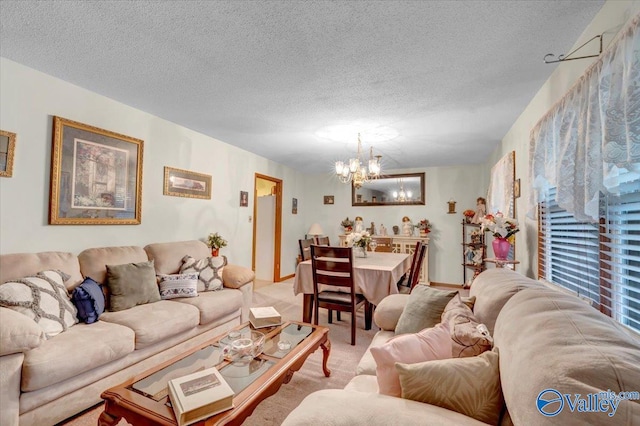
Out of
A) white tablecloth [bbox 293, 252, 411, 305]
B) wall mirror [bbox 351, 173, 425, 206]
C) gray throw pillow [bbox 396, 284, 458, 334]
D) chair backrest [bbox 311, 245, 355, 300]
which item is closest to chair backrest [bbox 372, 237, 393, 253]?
wall mirror [bbox 351, 173, 425, 206]

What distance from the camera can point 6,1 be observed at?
5.10 feet

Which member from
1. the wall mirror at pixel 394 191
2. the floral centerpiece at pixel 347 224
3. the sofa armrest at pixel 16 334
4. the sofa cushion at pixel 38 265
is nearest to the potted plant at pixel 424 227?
the wall mirror at pixel 394 191

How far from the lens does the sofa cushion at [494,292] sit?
1.36 metres

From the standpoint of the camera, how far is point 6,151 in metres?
2.13

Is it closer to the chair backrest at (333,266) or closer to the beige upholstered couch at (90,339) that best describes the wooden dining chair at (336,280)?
the chair backrest at (333,266)

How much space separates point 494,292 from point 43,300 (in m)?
2.75

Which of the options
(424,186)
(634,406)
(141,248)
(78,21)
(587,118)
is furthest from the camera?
(424,186)

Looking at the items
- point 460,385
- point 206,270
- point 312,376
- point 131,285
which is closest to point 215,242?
point 206,270

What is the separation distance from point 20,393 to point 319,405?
174 centimetres

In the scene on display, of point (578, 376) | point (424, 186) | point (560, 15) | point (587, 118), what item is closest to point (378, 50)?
point (560, 15)

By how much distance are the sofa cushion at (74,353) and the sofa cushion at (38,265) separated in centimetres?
49

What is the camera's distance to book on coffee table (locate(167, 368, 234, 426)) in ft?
3.65

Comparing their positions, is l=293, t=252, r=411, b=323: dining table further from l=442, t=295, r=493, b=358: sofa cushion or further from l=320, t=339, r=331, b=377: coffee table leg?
l=442, t=295, r=493, b=358: sofa cushion

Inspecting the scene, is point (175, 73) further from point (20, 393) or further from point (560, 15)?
point (560, 15)
